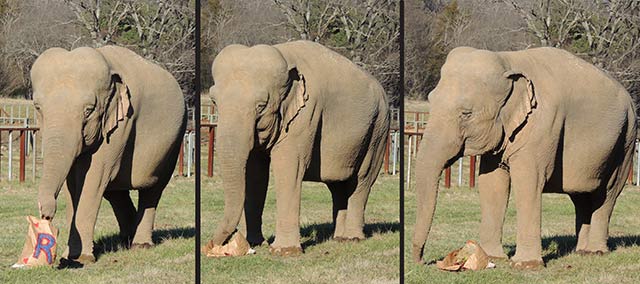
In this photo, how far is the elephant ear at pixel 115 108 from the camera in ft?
20.7

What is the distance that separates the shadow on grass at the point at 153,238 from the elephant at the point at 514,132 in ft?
4.10

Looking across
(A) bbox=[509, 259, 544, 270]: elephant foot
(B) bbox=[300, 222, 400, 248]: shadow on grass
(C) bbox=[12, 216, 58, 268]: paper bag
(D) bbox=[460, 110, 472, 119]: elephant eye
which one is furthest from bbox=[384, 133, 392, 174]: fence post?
(C) bbox=[12, 216, 58, 268]: paper bag

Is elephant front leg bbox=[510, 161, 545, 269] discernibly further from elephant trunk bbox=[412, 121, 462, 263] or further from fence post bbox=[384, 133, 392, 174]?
fence post bbox=[384, 133, 392, 174]

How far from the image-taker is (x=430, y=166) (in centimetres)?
661

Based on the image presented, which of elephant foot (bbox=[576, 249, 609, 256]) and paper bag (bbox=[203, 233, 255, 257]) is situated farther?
elephant foot (bbox=[576, 249, 609, 256])

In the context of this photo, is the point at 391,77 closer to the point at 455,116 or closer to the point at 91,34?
the point at 455,116

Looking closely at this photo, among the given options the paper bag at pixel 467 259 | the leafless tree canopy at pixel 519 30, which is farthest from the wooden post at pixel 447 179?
the paper bag at pixel 467 259

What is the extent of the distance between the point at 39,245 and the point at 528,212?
8.84 feet

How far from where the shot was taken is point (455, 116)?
6.53 meters

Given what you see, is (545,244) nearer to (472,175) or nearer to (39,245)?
(472,175)

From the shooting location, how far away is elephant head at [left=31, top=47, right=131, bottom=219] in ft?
20.4

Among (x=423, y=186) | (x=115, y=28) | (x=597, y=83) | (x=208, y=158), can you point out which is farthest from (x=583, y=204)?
(x=115, y=28)

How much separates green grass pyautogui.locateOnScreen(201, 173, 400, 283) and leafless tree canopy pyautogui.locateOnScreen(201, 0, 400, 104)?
68 cm

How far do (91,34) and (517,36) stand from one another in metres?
2.74
